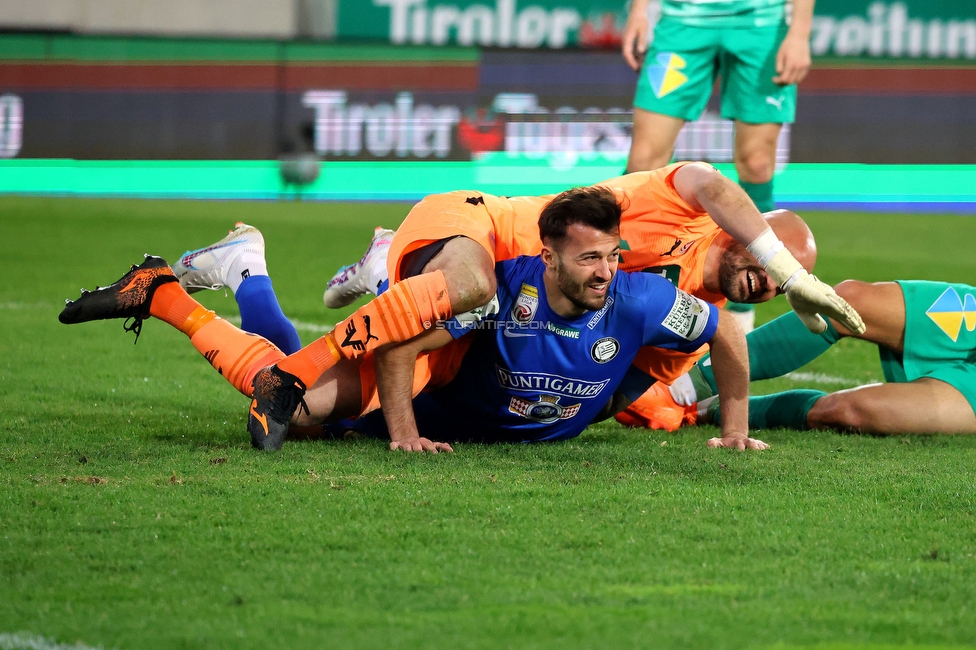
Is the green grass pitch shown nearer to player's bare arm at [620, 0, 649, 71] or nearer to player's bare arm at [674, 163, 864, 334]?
player's bare arm at [674, 163, 864, 334]

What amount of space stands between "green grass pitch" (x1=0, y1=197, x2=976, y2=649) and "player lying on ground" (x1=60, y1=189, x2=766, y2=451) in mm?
120

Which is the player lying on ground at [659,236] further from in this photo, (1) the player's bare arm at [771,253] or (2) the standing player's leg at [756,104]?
(2) the standing player's leg at [756,104]

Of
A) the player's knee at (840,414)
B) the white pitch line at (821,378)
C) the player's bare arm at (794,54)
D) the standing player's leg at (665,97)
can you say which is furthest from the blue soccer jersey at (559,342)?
the player's bare arm at (794,54)

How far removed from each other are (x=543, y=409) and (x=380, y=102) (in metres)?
9.39

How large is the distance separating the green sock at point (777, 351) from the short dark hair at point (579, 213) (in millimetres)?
1045

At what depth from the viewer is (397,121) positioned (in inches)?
493

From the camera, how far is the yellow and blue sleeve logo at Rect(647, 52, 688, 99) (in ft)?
17.9

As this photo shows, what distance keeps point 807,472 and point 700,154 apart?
8976 mm

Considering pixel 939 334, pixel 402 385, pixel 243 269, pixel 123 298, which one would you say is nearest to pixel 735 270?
pixel 939 334

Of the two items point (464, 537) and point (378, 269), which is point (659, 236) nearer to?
point (378, 269)

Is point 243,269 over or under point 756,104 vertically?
under

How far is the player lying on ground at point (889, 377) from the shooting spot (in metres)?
3.90

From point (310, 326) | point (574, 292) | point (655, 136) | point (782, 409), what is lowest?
point (310, 326)

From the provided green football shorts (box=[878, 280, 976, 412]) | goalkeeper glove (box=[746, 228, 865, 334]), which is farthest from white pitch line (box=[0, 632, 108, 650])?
green football shorts (box=[878, 280, 976, 412])
